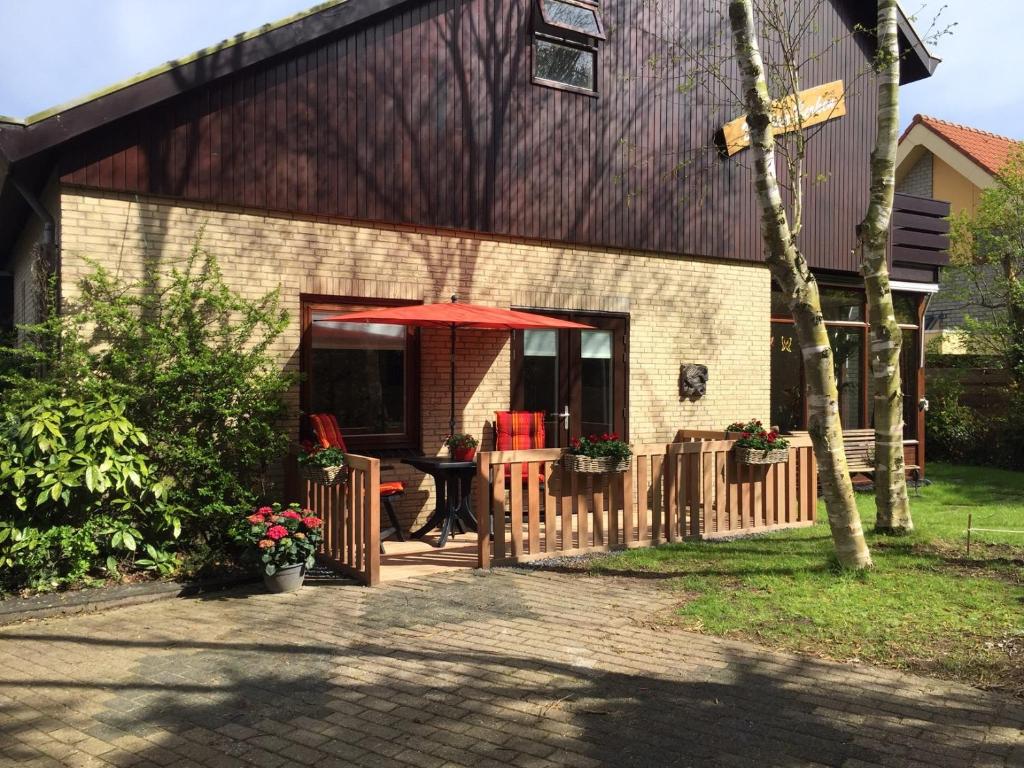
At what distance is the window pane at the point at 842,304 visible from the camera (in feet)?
42.8

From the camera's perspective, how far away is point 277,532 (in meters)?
6.49

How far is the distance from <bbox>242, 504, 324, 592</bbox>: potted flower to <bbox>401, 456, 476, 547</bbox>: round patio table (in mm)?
1496

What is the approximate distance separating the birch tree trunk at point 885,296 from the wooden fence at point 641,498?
104cm

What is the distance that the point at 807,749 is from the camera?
3.76m

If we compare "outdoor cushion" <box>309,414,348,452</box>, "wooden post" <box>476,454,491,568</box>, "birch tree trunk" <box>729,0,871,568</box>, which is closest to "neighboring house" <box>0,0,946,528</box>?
"outdoor cushion" <box>309,414,348,452</box>

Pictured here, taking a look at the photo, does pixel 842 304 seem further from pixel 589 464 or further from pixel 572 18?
pixel 589 464

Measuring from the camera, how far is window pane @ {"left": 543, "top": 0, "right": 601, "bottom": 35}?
10031 mm

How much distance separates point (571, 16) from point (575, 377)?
426cm

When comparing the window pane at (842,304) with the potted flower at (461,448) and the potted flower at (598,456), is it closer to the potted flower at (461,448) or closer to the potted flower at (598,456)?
the potted flower at (598,456)

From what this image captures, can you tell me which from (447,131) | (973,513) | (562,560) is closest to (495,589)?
(562,560)

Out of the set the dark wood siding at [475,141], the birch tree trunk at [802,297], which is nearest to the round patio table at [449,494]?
the dark wood siding at [475,141]

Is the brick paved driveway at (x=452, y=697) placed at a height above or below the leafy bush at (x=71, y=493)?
below

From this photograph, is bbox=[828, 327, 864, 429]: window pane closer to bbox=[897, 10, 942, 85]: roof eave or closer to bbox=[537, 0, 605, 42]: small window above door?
bbox=[897, 10, 942, 85]: roof eave

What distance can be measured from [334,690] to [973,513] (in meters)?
8.99
